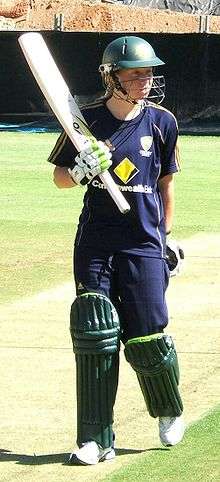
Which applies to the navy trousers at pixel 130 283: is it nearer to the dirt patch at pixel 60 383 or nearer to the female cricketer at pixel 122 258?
the female cricketer at pixel 122 258

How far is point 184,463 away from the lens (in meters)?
5.36

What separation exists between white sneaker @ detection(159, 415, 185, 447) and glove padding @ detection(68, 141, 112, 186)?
46.9 inches

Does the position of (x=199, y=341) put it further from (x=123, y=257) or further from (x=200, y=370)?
(x=123, y=257)

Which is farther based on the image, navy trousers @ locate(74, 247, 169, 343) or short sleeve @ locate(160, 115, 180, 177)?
short sleeve @ locate(160, 115, 180, 177)

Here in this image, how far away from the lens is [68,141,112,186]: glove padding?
527 centimetres

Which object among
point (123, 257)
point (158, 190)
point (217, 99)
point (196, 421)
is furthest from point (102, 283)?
point (217, 99)

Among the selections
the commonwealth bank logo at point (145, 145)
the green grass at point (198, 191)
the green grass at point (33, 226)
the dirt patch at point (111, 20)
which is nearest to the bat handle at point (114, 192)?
the commonwealth bank logo at point (145, 145)

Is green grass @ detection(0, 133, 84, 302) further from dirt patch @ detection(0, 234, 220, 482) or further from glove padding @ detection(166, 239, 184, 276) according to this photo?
glove padding @ detection(166, 239, 184, 276)

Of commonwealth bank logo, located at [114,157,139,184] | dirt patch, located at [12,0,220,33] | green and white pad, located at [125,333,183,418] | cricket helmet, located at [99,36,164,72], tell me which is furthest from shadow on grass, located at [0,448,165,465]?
dirt patch, located at [12,0,220,33]

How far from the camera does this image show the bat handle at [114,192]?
5.34m

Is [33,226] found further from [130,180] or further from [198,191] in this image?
[130,180]

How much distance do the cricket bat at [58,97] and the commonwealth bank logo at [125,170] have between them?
0.26ft

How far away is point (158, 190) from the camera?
5691 millimetres

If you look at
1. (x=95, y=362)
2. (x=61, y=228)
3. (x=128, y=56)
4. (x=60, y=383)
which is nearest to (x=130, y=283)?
(x=95, y=362)
